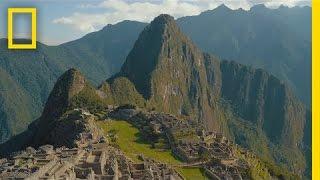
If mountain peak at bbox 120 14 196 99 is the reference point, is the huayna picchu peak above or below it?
below

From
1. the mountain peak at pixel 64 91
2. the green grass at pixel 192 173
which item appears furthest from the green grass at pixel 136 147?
the mountain peak at pixel 64 91

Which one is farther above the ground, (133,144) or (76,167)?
(76,167)

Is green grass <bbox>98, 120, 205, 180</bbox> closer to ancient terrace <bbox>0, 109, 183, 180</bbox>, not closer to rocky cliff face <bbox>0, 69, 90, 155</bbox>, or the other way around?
ancient terrace <bbox>0, 109, 183, 180</bbox>

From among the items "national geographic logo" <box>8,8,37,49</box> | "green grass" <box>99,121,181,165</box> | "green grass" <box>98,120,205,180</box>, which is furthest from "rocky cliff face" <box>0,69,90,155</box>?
"national geographic logo" <box>8,8,37,49</box>

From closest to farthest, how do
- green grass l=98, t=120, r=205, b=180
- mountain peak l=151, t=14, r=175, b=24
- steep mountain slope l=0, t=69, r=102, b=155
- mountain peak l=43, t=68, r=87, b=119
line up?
green grass l=98, t=120, r=205, b=180 < steep mountain slope l=0, t=69, r=102, b=155 < mountain peak l=43, t=68, r=87, b=119 < mountain peak l=151, t=14, r=175, b=24

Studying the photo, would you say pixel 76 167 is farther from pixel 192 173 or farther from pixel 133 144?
pixel 133 144

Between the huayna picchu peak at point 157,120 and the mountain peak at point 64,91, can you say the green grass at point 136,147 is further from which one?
the mountain peak at point 64,91

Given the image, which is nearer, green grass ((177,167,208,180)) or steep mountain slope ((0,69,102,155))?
green grass ((177,167,208,180))

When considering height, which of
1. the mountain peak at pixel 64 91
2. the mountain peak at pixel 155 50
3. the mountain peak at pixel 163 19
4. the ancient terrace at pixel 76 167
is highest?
the mountain peak at pixel 163 19

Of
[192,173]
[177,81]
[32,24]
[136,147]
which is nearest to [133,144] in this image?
[136,147]
